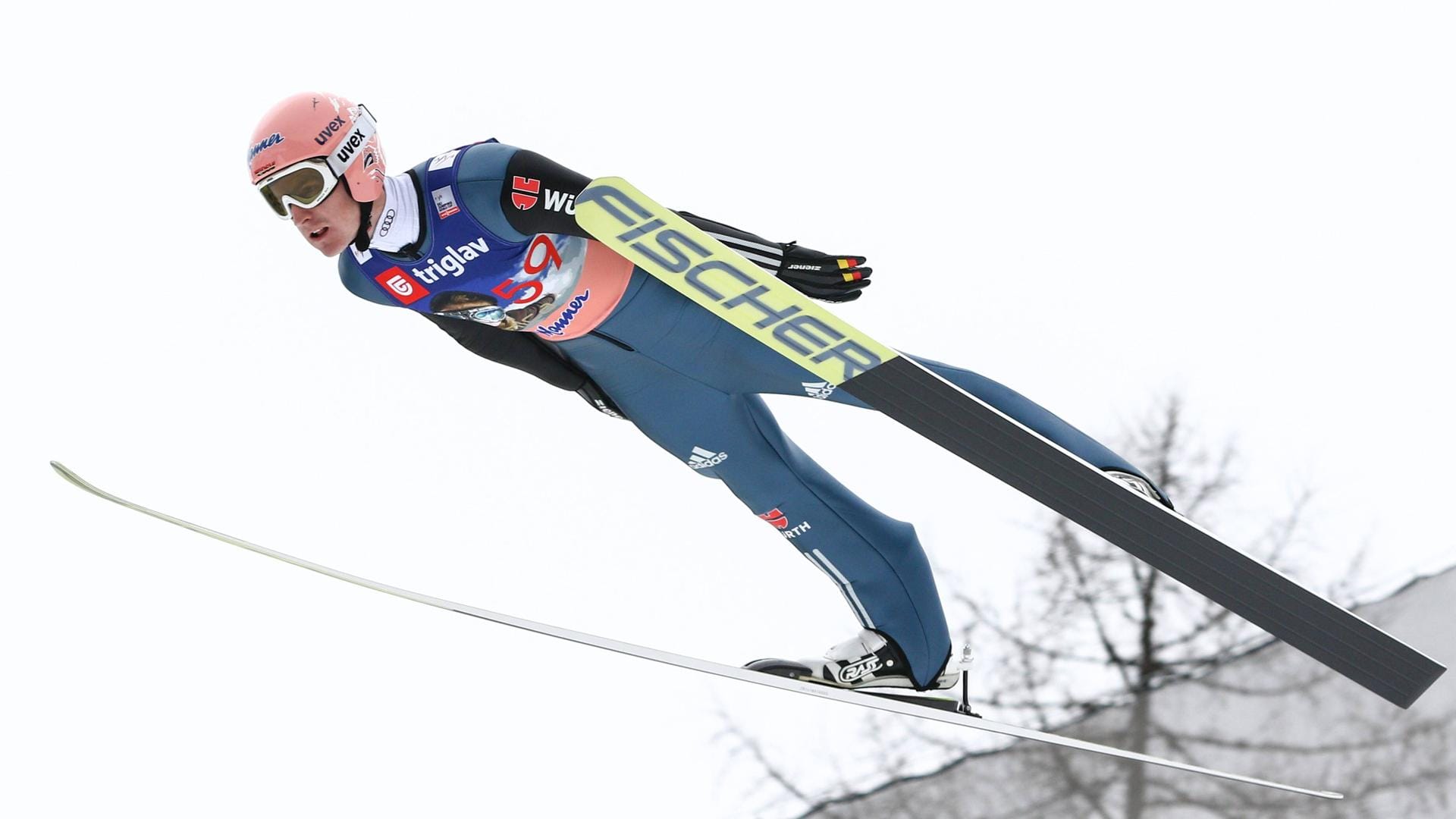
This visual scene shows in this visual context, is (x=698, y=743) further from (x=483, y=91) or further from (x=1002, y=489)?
(x=483, y=91)

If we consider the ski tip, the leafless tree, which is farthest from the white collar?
the leafless tree

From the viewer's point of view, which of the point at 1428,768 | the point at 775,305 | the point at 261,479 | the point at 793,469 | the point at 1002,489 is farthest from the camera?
the point at 1002,489

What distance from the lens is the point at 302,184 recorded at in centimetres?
282

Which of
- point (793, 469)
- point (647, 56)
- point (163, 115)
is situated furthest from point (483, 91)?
point (793, 469)

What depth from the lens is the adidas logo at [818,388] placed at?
3111 mm

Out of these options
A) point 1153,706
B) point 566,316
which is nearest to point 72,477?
point 566,316

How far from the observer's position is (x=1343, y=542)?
17.0 ft

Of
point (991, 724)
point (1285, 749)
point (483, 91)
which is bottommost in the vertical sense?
point (991, 724)

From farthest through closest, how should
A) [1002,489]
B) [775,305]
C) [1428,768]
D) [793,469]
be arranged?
1. [1002,489]
2. [1428,768]
3. [793,469]
4. [775,305]

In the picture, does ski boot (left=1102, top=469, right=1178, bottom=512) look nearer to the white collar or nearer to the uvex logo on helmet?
the white collar

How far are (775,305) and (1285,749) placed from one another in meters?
3.23

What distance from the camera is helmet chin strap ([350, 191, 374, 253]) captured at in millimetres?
2916

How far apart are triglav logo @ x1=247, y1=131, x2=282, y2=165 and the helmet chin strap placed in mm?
177

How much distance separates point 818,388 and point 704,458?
374mm
